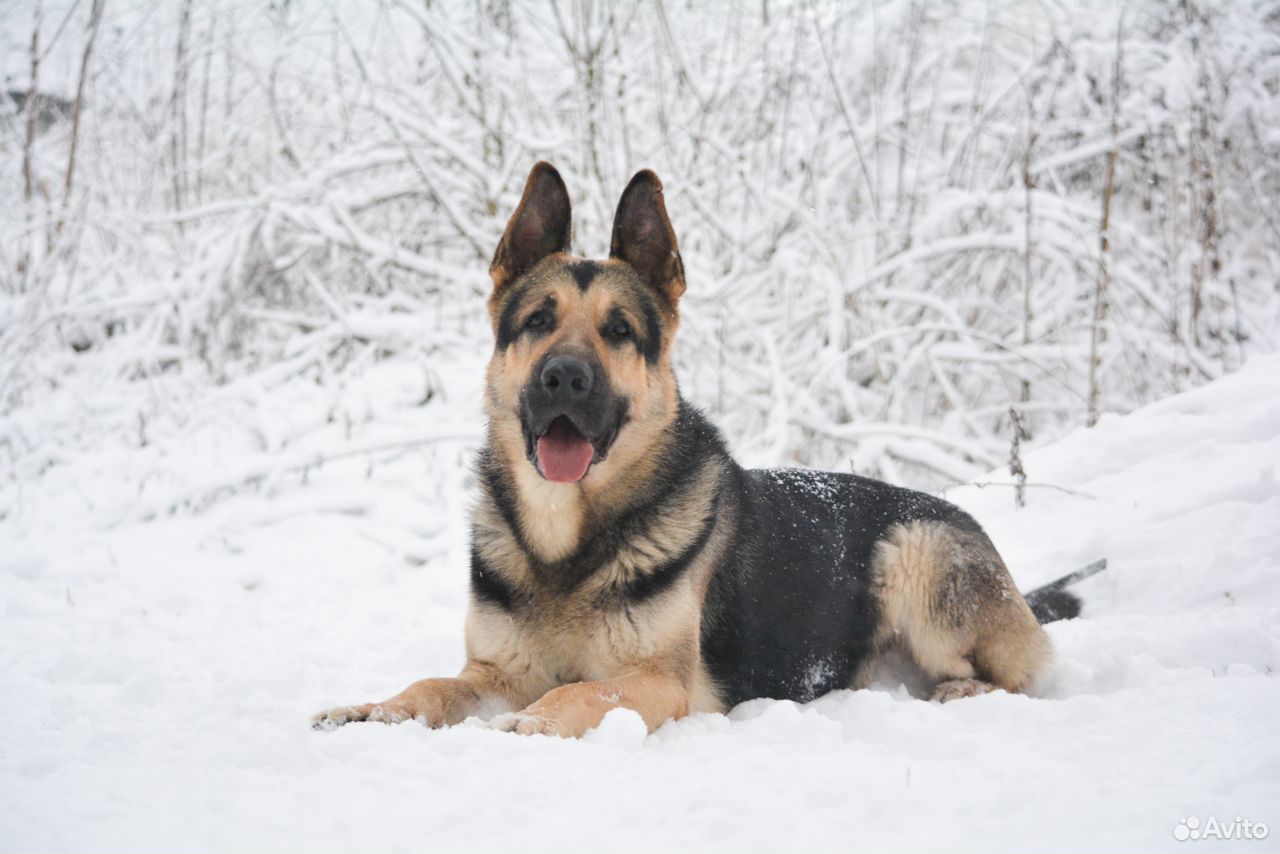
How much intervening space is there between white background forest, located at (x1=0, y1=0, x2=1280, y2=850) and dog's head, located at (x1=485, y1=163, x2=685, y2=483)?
1068 mm

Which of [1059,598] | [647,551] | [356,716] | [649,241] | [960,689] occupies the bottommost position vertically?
[960,689]

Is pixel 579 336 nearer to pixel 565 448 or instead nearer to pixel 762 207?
pixel 565 448

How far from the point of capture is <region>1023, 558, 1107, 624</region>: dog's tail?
4.20 metres

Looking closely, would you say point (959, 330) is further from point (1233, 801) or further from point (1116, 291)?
point (1233, 801)

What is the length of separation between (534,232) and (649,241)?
472 mm

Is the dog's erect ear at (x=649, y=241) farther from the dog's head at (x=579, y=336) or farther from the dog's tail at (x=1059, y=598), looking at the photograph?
the dog's tail at (x=1059, y=598)

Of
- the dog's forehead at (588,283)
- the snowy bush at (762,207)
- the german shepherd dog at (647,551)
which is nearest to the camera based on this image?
the german shepherd dog at (647,551)

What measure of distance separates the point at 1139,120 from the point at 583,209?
492cm

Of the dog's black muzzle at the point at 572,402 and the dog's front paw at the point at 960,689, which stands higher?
the dog's black muzzle at the point at 572,402

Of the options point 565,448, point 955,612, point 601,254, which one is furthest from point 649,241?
point 601,254

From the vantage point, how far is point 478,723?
2830 mm

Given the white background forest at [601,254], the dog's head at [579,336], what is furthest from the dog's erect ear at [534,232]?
the white background forest at [601,254]

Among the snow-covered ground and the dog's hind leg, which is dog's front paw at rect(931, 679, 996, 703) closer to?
the dog's hind leg

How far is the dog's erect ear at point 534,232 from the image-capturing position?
12.0ft
